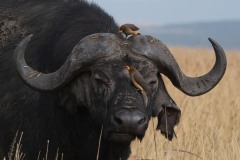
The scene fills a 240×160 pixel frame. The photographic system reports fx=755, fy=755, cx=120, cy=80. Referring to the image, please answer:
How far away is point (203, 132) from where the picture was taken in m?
8.91

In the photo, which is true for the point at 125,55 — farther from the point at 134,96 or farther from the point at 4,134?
the point at 4,134

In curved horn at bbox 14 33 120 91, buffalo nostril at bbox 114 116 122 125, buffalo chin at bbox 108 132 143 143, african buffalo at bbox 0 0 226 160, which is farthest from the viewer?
curved horn at bbox 14 33 120 91

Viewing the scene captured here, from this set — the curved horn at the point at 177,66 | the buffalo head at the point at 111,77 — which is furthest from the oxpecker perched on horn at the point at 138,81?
the curved horn at the point at 177,66

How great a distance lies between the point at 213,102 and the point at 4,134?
18.4 ft

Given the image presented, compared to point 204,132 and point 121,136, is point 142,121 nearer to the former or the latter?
point 121,136

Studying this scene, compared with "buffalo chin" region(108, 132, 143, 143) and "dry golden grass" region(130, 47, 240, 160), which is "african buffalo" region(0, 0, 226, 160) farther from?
"dry golden grass" region(130, 47, 240, 160)

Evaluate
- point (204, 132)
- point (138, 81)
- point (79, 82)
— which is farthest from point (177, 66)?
point (204, 132)

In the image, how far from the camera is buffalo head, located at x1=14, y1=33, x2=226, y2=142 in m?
6.02

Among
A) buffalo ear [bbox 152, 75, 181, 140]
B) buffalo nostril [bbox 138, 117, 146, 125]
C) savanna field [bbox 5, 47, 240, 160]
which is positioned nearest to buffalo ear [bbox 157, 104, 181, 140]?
buffalo ear [bbox 152, 75, 181, 140]

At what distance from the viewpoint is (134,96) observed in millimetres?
5957

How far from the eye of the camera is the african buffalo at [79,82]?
6117mm

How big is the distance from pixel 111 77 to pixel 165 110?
833mm

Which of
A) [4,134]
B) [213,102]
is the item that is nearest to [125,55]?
[4,134]

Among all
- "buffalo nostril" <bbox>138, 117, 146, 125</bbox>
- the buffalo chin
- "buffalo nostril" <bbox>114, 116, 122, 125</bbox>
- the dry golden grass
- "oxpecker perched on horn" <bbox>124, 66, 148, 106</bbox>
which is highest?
"oxpecker perched on horn" <bbox>124, 66, 148, 106</bbox>
